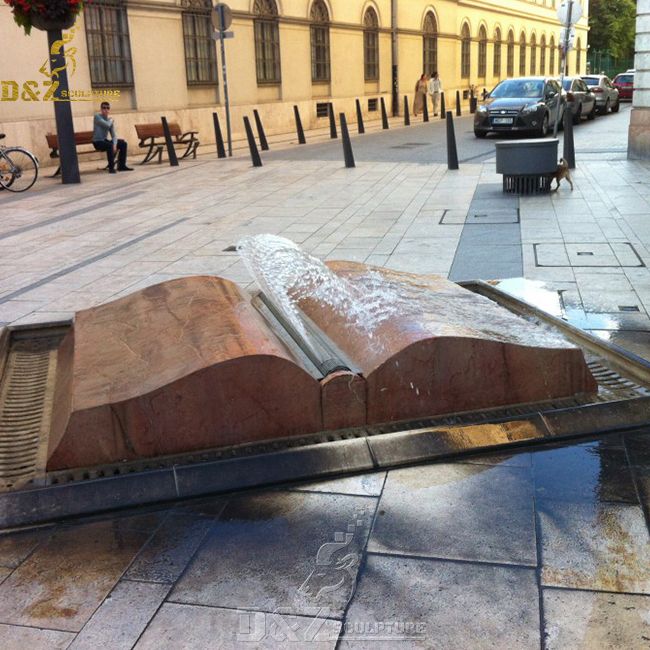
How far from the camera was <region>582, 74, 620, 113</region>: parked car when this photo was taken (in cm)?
3142

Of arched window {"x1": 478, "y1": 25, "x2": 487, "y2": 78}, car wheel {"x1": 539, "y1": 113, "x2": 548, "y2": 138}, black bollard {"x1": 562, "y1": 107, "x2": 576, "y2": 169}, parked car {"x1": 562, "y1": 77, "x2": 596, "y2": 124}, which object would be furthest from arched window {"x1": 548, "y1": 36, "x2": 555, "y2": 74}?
black bollard {"x1": 562, "y1": 107, "x2": 576, "y2": 169}

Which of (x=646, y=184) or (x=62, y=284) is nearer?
(x=62, y=284)

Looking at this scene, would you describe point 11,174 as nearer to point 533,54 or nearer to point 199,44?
point 199,44

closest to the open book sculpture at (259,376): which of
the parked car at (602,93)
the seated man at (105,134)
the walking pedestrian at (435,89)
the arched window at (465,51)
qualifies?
the seated man at (105,134)

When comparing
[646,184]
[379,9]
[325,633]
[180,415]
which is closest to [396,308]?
[180,415]

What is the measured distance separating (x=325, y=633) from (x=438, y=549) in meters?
0.58

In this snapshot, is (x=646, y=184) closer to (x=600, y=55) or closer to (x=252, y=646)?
(x=252, y=646)

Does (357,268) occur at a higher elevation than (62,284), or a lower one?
higher

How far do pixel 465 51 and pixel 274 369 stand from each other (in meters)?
42.9

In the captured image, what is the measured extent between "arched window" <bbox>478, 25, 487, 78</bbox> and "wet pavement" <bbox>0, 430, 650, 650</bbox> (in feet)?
149

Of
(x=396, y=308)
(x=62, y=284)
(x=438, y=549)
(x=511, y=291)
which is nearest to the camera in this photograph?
(x=438, y=549)

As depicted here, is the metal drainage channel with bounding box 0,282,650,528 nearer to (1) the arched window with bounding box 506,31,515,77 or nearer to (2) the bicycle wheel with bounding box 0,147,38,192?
(2) the bicycle wheel with bounding box 0,147,38,192

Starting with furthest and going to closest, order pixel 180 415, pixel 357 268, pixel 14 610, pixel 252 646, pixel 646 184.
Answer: pixel 646 184 < pixel 357 268 < pixel 180 415 < pixel 14 610 < pixel 252 646

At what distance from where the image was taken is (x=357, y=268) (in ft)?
16.8
